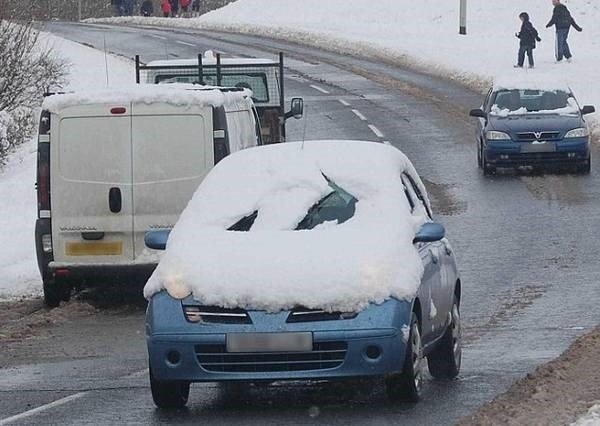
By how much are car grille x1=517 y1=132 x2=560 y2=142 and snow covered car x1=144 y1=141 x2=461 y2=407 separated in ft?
49.3

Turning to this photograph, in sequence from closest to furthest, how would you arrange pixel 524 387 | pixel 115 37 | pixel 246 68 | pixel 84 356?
pixel 524 387, pixel 84 356, pixel 246 68, pixel 115 37

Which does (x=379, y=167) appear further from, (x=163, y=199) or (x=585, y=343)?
(x=163, y=199)

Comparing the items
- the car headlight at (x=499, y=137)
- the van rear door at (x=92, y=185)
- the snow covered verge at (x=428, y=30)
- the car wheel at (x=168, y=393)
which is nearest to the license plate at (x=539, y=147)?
the car headlight at (x=499, y=137)

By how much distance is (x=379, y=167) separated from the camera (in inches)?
393

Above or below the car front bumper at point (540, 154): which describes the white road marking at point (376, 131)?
below

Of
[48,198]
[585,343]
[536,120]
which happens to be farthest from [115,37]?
[585,343]

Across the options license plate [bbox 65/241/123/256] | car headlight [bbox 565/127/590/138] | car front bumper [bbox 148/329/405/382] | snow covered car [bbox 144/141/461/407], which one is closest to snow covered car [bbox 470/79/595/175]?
car headlight [bbox 565/127/590/138]

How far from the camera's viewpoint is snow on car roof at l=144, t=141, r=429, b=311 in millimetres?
8773

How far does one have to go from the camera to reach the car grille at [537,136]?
80.4 feet

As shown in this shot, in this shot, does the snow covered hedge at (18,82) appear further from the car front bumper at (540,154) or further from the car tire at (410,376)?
the car tire at (410,376)

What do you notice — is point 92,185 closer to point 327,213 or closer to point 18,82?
point 327,213

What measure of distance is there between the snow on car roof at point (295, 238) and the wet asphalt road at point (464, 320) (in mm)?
741

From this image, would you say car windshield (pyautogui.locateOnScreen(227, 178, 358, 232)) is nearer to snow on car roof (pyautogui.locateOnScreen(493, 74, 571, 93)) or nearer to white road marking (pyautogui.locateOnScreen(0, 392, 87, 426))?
white road marking (pyautogui.locateOnScreen(0, 392, 87, 426))

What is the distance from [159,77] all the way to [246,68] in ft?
3.89
